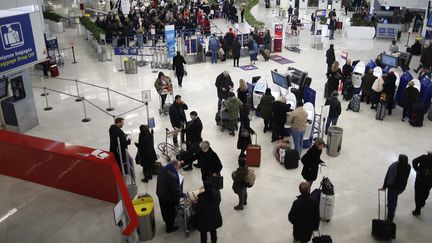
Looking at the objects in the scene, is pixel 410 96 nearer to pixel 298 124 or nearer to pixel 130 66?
pixel 298 124

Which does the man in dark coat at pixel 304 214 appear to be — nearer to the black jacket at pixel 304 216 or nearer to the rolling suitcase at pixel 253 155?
the black jacket at pixel 304 216

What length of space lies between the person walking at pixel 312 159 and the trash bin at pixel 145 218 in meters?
3.07

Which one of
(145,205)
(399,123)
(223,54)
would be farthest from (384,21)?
(145,205)

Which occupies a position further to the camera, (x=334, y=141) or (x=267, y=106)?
(x=267, y=106)

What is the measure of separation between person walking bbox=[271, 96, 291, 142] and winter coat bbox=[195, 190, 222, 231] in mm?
4459

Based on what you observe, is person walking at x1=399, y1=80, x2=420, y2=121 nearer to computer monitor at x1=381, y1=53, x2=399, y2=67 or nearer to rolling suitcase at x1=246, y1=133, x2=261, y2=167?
computer monitor at x1=381, y1=53, x2=399, y2=67

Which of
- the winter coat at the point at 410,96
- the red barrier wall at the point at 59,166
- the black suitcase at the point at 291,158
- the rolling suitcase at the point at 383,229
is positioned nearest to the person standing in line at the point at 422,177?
the rolling suitcase at the point at 383,229

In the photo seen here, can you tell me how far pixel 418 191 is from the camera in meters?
7.77

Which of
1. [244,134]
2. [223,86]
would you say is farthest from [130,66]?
[244,134]

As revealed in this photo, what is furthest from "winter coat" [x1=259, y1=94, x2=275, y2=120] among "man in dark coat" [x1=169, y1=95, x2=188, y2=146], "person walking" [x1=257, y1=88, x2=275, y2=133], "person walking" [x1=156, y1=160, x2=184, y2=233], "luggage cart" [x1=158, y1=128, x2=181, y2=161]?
"person walking" [x1=156, y1=160, x2=184, y2=233]

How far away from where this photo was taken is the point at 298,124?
9.73 meters

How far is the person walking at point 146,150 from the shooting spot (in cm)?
863

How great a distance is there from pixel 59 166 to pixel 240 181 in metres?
3.87

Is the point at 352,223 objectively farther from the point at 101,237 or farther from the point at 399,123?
the point at 399,123
